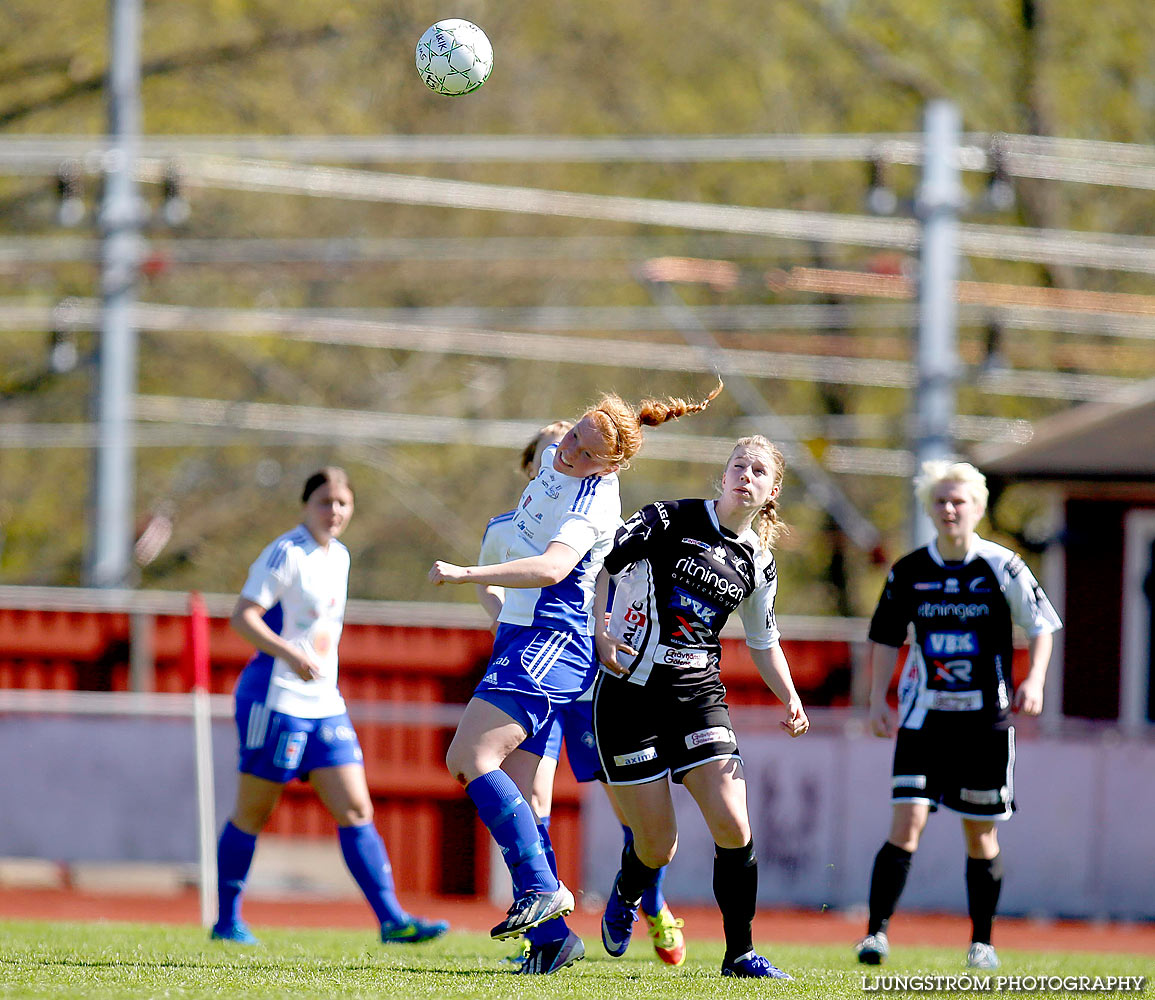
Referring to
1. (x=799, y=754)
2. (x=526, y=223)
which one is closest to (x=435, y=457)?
(x=526, y=223)

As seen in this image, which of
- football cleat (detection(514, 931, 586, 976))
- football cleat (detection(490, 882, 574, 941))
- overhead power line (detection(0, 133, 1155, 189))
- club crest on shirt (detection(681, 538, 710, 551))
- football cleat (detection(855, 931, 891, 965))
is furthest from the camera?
overhead power line (detection(0, 133, 1155, 189))

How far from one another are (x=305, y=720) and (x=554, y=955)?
1.81 metres

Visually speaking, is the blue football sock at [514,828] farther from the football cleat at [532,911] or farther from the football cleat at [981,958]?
the football cleat at [981,958]

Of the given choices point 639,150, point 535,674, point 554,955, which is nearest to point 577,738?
point 535,674

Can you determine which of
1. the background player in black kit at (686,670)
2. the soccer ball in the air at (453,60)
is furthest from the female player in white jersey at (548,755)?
the soccer ball in the air at (453,60)

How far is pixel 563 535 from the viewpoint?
5457 mm

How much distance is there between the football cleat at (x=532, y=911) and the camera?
17.3 feet

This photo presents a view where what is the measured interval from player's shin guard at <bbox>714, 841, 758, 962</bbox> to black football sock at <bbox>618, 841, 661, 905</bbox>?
361 mm

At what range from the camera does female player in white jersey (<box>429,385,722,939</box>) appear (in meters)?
5.43

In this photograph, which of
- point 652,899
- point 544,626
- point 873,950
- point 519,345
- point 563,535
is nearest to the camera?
point 563,535

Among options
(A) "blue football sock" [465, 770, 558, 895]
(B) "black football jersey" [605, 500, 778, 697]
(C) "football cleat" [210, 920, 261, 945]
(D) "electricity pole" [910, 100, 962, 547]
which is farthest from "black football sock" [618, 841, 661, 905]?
(D) "electricity pole" [910, 100, 962, 547]

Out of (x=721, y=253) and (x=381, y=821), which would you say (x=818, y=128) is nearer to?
(x=721, y=253)

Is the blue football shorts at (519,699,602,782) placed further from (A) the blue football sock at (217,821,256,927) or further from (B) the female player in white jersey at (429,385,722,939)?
(A) the blue football sock at (217,821,256,927)

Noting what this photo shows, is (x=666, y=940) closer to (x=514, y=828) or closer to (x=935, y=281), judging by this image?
(x=514, y=828)
